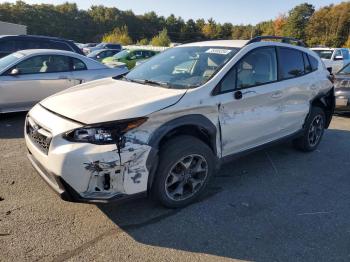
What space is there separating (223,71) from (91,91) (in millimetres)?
1490

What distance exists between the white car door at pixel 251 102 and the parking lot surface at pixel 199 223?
22.6 inches

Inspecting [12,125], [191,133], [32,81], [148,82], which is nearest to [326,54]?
[32,81]

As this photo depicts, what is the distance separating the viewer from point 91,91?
4.05 meters

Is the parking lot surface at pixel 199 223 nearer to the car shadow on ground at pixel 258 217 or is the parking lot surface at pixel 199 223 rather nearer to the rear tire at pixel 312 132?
the car shadow on ground at pixel 258 217

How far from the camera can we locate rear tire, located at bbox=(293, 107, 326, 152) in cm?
556

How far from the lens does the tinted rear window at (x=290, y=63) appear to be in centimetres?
491

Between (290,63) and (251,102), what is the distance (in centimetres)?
128

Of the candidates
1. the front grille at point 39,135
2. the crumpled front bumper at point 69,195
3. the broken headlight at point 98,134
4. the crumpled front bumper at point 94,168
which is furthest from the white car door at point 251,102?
the front grille at point 39,135

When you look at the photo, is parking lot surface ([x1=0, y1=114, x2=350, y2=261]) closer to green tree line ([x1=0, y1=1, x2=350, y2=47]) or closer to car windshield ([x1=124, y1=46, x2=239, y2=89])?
car windshield ([x1=124, y1=46, x2=239, y2=89])

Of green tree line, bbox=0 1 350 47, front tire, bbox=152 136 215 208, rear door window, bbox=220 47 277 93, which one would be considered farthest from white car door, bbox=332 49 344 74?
green tree line, bbox=0 1 350 47

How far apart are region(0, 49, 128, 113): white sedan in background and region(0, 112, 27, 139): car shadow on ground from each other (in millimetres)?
257

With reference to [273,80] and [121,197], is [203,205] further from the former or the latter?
[273,80]

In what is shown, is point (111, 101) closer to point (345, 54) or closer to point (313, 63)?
point (313, 63)

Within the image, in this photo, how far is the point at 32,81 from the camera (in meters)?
7.23
